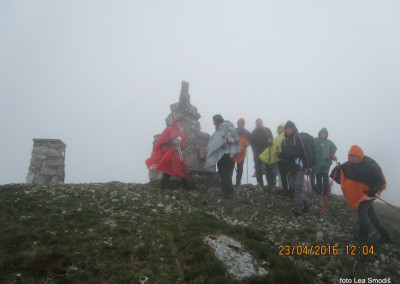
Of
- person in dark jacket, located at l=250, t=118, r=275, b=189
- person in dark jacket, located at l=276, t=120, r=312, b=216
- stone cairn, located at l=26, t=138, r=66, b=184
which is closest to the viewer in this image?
person in dark jacket, located at l=276, t=120, r=312, b=216

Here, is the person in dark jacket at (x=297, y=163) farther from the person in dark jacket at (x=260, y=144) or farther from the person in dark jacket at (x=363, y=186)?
the person in dark jacket at (x=260, y=144)

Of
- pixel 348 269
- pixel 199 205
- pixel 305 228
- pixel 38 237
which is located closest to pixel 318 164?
pixel 305 228

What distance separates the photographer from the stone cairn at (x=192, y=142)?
44.1ft

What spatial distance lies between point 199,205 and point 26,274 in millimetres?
6103

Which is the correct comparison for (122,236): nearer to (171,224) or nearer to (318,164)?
(171,224)

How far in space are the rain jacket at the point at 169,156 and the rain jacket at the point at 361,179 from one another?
22.1 ft

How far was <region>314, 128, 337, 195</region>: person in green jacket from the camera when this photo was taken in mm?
12516

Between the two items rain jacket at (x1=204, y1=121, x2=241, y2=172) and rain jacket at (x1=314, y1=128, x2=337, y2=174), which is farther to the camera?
rain jacket at (x1=314, y1=128, x2=337, y2=174)

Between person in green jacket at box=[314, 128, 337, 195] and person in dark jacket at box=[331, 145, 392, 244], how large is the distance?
3.56 metres

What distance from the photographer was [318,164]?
1261 centimetres
